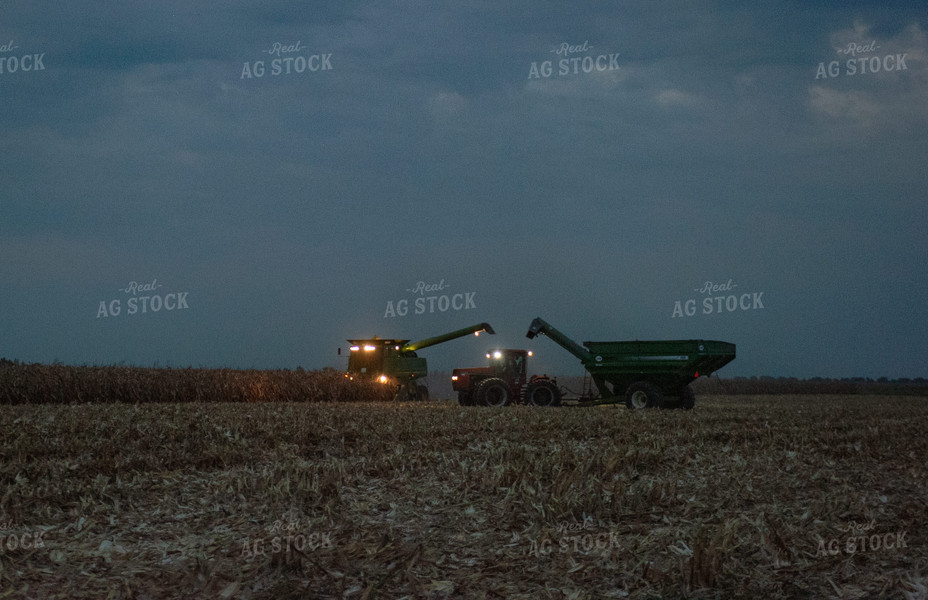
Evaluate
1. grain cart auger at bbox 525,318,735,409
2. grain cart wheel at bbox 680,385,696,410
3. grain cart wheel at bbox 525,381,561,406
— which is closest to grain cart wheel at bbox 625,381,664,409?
grain cart auger at bbox 525,318,735,409

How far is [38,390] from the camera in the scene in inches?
995

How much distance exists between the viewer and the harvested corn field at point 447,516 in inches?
247

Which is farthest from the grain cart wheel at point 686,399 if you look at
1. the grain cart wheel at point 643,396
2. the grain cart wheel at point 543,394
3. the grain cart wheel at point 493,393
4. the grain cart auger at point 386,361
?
the grain cart auger at point 386,361

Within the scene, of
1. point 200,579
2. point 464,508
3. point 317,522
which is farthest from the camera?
point 464,508

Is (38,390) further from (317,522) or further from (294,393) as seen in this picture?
(317,522)

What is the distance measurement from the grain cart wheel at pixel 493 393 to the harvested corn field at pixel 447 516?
11693mm

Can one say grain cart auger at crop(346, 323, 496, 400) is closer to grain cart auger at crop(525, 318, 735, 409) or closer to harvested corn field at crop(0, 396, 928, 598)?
grain cart auger at crop(525, 318, 735, 409)

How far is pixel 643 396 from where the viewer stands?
79.6 ft

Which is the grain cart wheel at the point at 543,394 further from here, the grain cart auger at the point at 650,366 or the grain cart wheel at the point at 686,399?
the grain cart wheel at the point at 686,399

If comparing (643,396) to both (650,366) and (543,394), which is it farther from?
(543,394)

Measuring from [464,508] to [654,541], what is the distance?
227 centimetres

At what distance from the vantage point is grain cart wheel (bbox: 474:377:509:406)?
2555cm

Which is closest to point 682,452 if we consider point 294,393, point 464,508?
point 464,508

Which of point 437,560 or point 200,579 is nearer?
point 200,579
